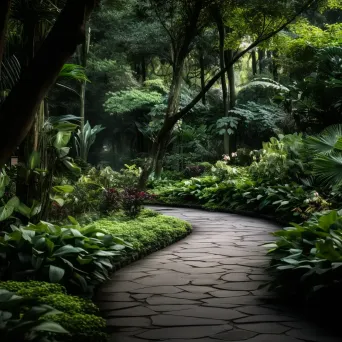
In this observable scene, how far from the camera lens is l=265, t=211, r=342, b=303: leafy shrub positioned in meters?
4.13

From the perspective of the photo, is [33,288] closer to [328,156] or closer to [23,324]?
[23,324]

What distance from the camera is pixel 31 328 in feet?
8.61

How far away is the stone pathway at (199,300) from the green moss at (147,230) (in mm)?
170

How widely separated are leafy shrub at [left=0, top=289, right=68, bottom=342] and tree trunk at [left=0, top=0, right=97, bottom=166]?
0.75 m

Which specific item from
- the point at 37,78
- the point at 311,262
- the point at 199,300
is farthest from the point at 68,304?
the point at 311,262

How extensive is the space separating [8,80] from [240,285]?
124 inches

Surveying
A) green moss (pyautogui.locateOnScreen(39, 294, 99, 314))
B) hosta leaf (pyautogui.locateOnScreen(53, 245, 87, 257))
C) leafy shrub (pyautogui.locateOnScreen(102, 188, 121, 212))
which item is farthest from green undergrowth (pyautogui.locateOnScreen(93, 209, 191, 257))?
green moss (pyautogui.locateOnScreen(39, 294, 99, 314))

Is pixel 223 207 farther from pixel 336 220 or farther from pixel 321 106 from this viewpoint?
pixel 336 220

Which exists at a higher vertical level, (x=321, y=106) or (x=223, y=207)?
(x=321, y=106)

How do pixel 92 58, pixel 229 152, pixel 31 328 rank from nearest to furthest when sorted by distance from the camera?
pixel 31 328, pixel 229 152, pixel 92 58

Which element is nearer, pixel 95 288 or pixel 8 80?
pixel 95 288

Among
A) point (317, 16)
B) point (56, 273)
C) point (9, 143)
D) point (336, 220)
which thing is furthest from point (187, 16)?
point (317, 16)

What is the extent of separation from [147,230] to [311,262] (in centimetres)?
343

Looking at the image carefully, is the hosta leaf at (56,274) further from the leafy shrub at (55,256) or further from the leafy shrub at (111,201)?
the leafy shrub at (111,201)
